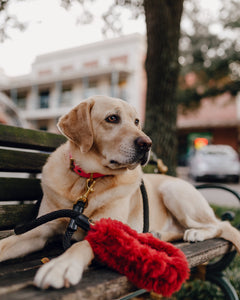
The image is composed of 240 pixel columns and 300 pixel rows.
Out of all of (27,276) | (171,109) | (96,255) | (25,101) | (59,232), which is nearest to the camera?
(27,276)

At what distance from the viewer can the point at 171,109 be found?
4141 mm

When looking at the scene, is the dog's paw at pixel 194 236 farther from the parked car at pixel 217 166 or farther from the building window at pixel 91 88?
the building window at pixel 91 88

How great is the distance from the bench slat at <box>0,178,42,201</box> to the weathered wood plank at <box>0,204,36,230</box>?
0.08m

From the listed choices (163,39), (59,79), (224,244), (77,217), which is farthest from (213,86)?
(59,79)

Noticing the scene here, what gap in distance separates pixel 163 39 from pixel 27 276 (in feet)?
12.3

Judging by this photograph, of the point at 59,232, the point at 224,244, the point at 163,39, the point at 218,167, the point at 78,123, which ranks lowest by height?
the point at 218,167

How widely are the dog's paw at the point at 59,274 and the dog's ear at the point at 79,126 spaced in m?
0.89

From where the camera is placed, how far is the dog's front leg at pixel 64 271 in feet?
3.12

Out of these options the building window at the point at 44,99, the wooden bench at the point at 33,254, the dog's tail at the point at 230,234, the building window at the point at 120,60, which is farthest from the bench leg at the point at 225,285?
the building window at the point at 44,99

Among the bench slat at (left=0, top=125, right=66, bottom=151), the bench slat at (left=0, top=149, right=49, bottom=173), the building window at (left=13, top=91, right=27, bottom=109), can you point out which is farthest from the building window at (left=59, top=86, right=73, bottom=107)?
the bench slat at (left=0, top=149, right=49, bottom=173)

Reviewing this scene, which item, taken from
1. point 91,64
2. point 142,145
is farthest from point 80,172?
point 91,64

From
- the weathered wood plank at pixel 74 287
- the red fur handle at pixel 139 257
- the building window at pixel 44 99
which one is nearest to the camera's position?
the weathered wood plank at pixel 74 287

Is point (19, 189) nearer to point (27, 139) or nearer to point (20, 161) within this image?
point (20, 161)

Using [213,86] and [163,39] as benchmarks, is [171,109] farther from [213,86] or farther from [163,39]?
[213,86]
